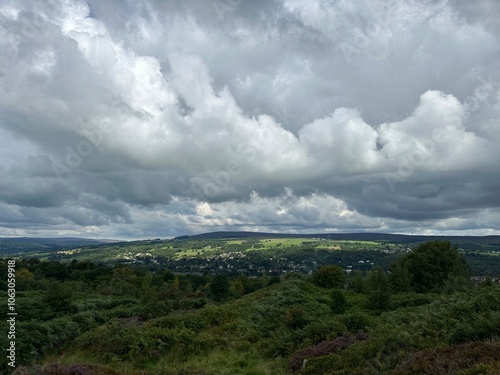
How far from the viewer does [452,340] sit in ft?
38.0

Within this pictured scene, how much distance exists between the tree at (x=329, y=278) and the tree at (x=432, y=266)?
28.0 ft

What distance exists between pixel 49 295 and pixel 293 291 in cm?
2350

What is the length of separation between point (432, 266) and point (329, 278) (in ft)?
48.0

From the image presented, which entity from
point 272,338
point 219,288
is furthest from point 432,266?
point 219,288

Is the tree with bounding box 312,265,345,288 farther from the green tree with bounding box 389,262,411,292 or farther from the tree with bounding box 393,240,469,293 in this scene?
the tree with bounding box 393,240,469,293

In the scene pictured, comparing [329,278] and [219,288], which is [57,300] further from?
[219,288]

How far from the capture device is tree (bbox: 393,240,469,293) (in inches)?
1941

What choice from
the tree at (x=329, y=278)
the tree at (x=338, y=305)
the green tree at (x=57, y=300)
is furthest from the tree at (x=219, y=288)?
the tree at (x=338, y=305)

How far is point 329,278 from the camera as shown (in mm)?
54219

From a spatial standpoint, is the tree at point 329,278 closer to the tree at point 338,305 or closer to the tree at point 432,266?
the tree at point 432,266

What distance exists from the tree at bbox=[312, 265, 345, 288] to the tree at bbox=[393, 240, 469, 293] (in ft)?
28.0

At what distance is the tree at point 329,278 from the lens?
2131 inches

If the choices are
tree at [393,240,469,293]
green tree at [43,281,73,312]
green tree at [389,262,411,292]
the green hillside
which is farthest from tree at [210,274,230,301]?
green tree at [43,281,73,312]

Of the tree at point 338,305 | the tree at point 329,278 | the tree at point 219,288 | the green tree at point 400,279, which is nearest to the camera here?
the tree at point 338,305
